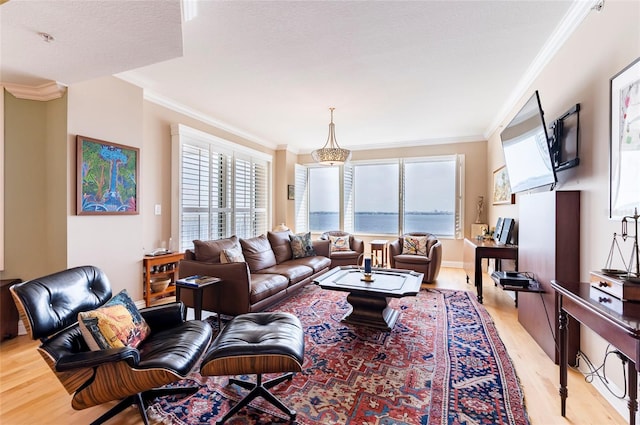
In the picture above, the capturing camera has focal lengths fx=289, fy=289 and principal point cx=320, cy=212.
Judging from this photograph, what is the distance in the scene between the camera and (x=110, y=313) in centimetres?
170

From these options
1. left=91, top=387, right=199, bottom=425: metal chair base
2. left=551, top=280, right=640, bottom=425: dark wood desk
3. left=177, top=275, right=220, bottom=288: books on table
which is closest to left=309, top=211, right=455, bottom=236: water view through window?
left=177, top=275, right=220, bottom=288: books on table

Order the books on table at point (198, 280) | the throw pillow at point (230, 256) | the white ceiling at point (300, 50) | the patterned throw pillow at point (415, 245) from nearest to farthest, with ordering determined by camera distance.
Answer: the white ceiling at point (300, 50) < the books on table at point (198, 280) < the throw pillow at point (230, 256) < the patterned throw pillow at point (415, 245)

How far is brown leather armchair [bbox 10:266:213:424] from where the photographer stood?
1.44 meters

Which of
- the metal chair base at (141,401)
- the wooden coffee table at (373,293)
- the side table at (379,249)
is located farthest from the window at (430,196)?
the metal chair base at (141,401)

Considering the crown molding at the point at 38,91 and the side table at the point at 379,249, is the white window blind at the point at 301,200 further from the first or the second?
the crown molding at the point at 38,91

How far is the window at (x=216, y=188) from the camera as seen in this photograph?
4.17 meters

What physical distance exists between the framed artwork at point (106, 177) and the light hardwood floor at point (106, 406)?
4.43ft

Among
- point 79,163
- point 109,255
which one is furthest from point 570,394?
point 79,163

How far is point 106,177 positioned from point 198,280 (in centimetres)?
155

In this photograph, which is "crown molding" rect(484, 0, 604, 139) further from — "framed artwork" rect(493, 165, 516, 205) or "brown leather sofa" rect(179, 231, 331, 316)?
"brown leather sofa" rect(179, 231, 331, 316)

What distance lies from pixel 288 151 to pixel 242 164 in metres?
1.59

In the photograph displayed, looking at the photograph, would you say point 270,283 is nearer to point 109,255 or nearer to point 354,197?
point 109,255

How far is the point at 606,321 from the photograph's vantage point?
4.19 ft

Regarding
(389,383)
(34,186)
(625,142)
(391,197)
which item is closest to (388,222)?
(391,197)
